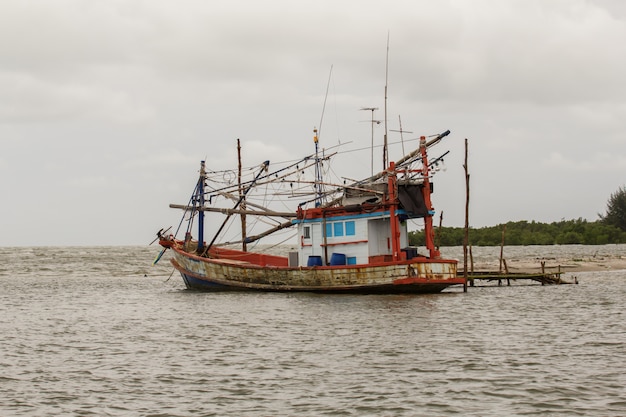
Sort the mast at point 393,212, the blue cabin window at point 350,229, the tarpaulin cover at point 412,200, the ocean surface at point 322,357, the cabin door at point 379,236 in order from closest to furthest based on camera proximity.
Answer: the ocean surface at point 322,357 < the mast at point 393,212 < the tarpaulin cover at point 412,200 < the cabin door at point 379,236 < the blue cabin window at point 350,229

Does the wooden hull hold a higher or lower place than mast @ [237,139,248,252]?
lower

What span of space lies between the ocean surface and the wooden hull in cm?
66

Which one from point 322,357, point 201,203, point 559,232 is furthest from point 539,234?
point 322,357

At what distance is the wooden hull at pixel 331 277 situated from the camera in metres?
33.7

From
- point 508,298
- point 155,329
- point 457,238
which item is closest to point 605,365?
point 155,329

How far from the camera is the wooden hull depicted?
33719 millimetres

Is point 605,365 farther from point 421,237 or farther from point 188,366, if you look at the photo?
point 421,237

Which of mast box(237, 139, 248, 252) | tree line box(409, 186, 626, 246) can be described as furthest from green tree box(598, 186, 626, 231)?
mast box(237, 139, 248, 252)

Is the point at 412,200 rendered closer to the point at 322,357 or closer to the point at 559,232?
the point at 322,357

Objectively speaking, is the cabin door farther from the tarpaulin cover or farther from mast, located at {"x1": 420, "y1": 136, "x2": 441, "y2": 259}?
mast, located at {"x1": 420, "y1": 136, "x2": 441, "y2": 259}

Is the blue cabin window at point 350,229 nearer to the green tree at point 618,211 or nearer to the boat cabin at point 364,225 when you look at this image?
the boat cabin at point 364,225

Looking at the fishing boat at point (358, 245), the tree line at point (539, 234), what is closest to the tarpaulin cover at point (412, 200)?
the fishing boat at point (358, 245)

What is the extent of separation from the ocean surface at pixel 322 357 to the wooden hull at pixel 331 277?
26.0 inches

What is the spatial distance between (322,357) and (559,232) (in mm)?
104654
